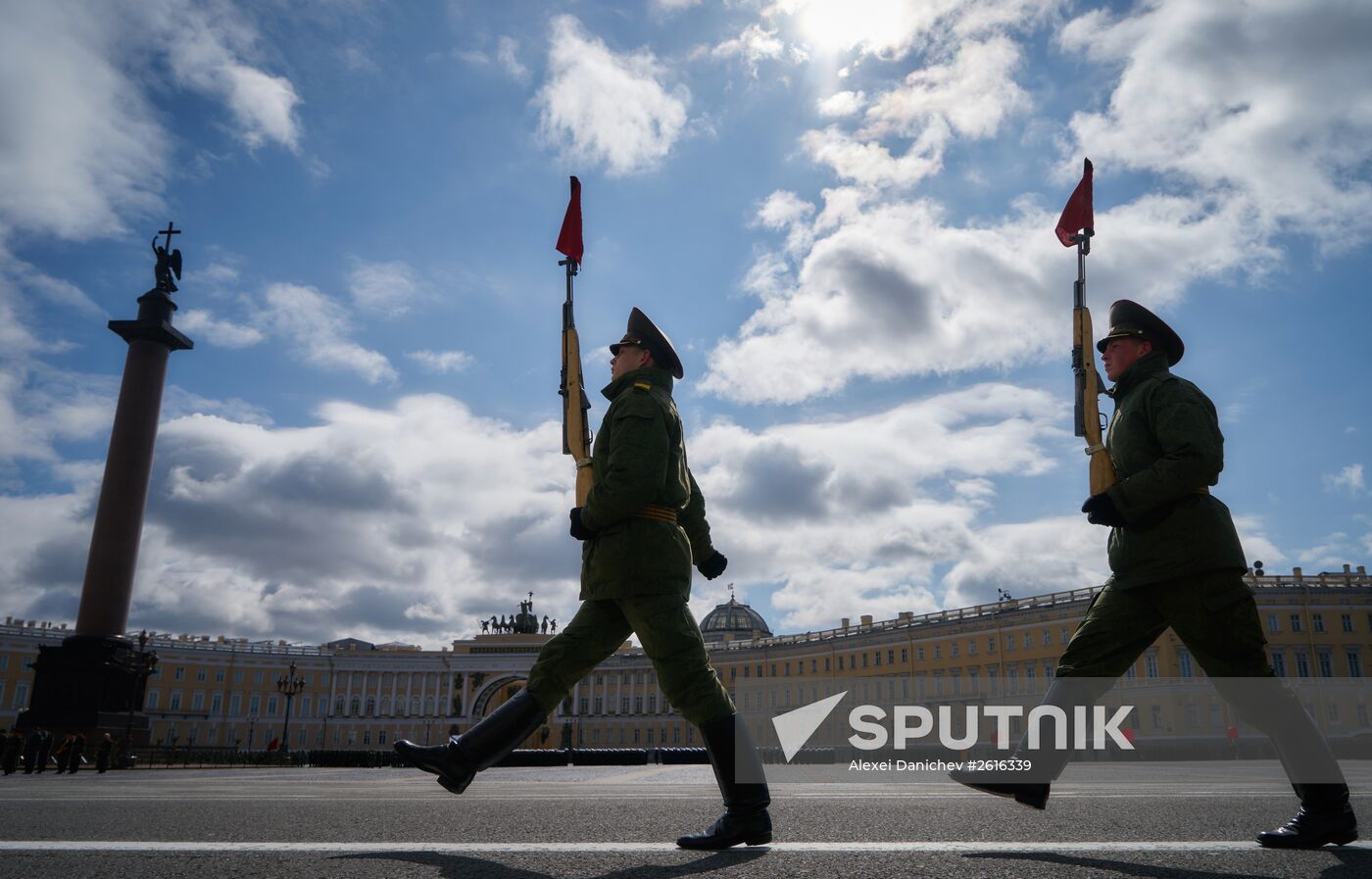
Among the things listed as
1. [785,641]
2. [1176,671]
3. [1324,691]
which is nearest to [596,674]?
[785,641]

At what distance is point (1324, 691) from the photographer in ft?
186

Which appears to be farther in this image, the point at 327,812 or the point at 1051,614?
the point at 1051,614

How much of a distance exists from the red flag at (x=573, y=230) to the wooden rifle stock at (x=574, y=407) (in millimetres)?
142

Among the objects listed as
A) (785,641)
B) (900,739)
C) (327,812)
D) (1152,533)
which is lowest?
(327,812)

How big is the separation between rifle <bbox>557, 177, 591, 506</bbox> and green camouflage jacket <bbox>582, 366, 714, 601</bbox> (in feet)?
1.15

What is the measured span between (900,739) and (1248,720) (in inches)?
59.3

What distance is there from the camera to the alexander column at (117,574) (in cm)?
3000

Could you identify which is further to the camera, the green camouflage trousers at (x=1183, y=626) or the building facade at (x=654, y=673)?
the building facade at (x=654, y=673)

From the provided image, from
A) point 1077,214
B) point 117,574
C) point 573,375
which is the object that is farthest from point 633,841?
point 117,574

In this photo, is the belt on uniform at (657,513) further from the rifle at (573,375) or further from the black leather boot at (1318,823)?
the black leather boot at (1318,823)

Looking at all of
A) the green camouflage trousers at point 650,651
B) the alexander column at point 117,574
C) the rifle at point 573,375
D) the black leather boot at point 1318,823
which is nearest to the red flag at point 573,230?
the rifle at point 573,375

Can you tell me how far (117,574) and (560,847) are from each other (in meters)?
34.7

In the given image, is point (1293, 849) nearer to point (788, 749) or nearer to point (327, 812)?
point (788, 749)

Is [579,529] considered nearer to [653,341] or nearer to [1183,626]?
[653,341]
